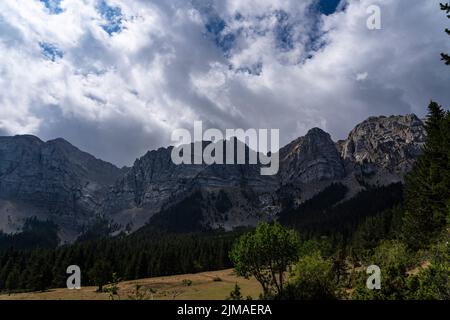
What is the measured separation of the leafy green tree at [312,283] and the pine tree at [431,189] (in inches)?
744

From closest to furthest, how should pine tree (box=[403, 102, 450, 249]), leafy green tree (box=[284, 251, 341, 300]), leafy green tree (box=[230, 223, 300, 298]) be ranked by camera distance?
leafy green tree (box=[284, 251, 341, 300])
pine tree (box=[403, 102, 450, 249])
leafy green tree (box=[230, 223, 300, 298])

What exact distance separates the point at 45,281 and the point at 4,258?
53.2 metres

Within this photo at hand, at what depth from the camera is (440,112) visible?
6688cm

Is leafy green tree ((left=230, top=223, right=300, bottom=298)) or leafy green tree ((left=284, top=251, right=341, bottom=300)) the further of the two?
leafy green tree ((left=230, top=223, right=300, bottom=298))

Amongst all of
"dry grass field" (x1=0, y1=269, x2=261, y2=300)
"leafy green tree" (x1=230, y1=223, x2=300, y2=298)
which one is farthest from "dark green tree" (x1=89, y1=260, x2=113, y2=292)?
"leafy green tree" (x1=230, y1=223, x2=300, y2=298)

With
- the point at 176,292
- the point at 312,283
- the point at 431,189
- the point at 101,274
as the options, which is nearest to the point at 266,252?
the point at 312,283

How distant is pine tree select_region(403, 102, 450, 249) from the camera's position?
5384 centimetres

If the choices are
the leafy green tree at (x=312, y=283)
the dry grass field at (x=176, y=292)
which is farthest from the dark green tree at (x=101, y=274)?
the leafy green tree at (x=312, y=283)

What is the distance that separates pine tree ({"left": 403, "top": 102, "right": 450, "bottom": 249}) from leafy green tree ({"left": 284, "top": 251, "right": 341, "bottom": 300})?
1890 cm

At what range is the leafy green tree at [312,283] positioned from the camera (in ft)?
164

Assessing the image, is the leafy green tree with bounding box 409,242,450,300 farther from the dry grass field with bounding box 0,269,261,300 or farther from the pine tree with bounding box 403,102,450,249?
the dry grass field with bounding box 0,269,261,300
